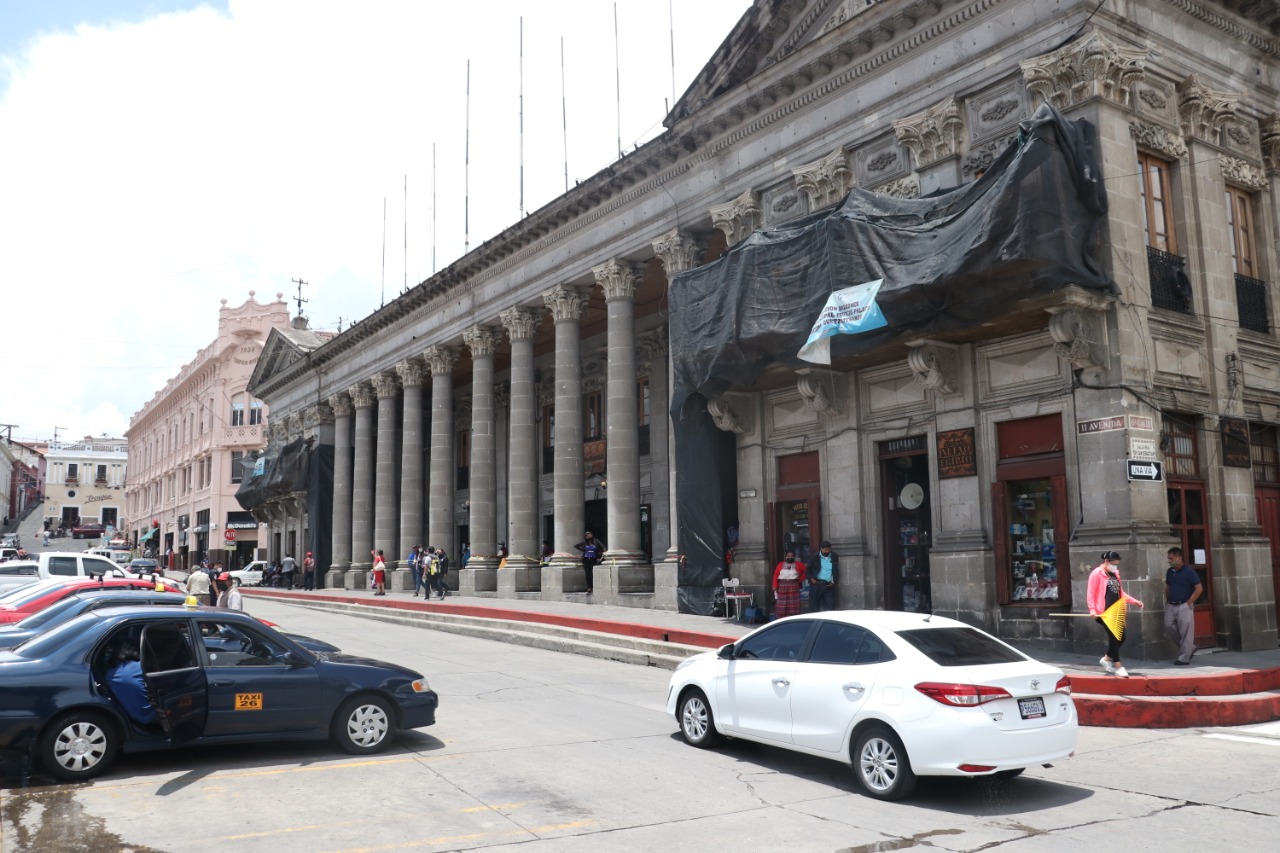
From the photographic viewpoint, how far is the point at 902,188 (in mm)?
20406

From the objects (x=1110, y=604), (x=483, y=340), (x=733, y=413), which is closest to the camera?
(x=1110, y=604)

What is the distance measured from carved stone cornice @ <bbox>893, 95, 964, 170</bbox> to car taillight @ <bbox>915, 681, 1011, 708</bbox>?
13549 mm

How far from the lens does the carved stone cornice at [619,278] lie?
94.9 ft

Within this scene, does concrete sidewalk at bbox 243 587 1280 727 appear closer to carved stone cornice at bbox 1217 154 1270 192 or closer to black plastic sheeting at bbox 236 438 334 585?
carved stone cornice at bbox 1217 154 1270 192

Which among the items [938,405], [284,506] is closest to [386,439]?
[284,506]

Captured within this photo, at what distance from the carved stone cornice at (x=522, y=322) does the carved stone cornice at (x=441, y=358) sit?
6106mm

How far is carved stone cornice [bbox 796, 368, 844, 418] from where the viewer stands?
69.7 feet

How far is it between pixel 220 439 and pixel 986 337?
63.4 metres

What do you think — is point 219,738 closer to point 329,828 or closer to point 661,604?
point 329,828

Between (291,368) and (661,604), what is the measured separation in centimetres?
3635

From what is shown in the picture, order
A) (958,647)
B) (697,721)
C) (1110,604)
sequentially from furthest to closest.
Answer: (1110,604)
(697,721)
(958,647)

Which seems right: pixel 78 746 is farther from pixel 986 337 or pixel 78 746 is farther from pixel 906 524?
pixel 906 524

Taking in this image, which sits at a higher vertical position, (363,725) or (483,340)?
(483,340)

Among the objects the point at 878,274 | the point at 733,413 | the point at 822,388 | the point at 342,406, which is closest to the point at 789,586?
the point at 822,388
